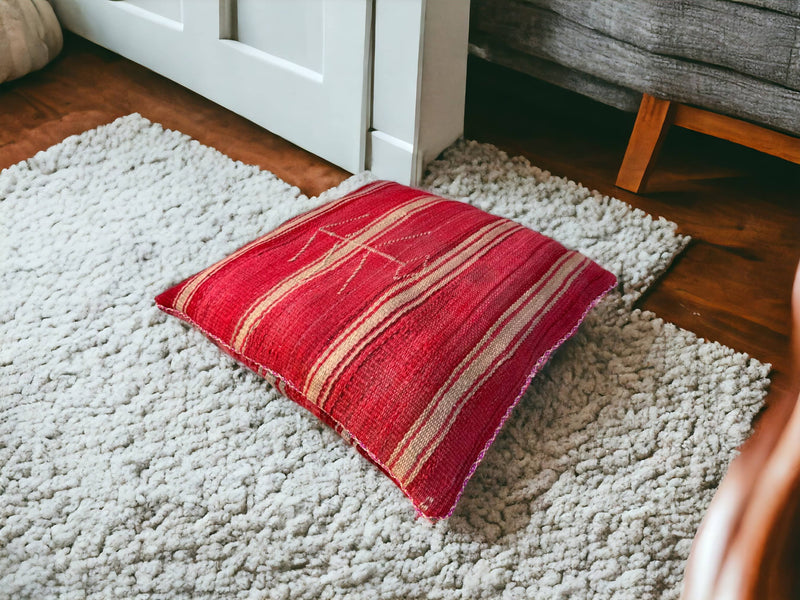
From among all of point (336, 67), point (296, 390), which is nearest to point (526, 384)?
point (296, 390)

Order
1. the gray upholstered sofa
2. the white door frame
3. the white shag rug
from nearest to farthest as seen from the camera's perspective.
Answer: the white shag rug → the gray upholstered sofa → the white door frame

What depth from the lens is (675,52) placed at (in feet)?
3.98

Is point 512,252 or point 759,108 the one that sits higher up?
point 759,108

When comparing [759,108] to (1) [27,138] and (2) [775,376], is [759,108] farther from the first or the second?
(1) [27,138]

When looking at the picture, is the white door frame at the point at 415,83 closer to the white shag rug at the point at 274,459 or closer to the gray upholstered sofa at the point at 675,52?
the gray upholstered sofa at the point at 675,52

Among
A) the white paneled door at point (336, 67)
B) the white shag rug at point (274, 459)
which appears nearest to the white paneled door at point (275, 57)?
the white paneled door at point (336, 67)

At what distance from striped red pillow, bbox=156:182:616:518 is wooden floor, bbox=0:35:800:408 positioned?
212 millimetres

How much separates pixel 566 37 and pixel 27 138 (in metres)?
1.04

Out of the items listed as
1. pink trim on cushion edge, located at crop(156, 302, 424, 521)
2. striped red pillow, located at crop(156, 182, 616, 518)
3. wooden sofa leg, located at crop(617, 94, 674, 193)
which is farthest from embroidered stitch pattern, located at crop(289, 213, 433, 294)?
wooden sofa leg, located at crop(617, 94, 674, 193)

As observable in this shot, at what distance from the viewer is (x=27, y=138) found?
149 centimetres

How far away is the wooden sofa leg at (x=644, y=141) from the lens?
1300 millimetres

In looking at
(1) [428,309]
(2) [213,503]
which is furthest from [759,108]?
(2) [213,503]

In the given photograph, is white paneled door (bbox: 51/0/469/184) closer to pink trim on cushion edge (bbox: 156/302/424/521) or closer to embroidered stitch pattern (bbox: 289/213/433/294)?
embroidered stitch pattern (bbox: 289/213/433/294)

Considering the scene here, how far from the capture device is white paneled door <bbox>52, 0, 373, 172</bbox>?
1.32m
